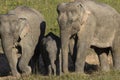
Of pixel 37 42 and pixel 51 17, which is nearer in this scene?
pixel 37 42

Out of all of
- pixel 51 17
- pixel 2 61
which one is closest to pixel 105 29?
pixel 2 61

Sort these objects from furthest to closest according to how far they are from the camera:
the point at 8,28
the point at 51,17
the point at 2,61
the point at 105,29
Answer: the point at 51,17 → the point at 2,61 → the point at 105,29 → the point at 8,28

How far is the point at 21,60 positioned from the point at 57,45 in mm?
818

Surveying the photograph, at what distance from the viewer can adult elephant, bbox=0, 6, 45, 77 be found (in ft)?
39.2

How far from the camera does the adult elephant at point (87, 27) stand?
11.7 m

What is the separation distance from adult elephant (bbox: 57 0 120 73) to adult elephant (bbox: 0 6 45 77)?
1001 millimetres

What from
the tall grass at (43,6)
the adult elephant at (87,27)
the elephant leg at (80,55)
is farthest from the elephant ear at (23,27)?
the tall grass at (43,6)

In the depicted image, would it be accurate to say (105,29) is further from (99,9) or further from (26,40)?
(26,40)

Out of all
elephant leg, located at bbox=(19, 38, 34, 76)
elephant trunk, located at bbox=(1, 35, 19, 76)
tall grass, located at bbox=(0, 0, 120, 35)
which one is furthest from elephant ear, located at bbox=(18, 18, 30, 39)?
tall grass, located at bbox=(0, 0, 120, 35)

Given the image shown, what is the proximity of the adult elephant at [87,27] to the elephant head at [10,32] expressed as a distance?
983 millimetres

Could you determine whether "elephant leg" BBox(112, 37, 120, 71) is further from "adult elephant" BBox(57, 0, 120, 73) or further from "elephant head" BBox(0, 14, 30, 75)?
"elephant head" BBox(0, 14, 30, 75)

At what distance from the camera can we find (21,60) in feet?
40.7

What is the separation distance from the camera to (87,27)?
39.7 feet

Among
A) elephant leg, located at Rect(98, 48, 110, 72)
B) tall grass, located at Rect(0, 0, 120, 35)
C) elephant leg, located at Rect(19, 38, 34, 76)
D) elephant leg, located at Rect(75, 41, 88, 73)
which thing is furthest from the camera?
tall grass, located at Rect(0, 0, 120, 35)
